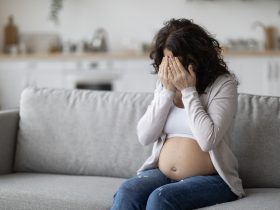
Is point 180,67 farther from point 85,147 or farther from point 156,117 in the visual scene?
point 85,147

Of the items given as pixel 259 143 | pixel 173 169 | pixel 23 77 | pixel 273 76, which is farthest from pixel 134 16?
pixel 173 169

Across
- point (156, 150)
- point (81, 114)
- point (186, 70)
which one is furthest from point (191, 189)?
point (81, 114)

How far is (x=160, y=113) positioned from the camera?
7.36ft

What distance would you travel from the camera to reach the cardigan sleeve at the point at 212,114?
207 centimetres

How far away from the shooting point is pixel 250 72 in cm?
588

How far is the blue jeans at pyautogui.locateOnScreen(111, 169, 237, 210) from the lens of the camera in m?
1.95

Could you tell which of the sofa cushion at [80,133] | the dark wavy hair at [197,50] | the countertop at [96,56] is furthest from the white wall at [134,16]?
the dark wavy hair at [197,50]

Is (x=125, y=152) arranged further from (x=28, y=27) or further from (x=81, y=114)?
(x=28, y=27)

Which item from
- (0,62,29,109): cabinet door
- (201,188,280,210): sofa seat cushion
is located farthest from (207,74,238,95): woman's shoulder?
(0,62,29,109): cabinet door

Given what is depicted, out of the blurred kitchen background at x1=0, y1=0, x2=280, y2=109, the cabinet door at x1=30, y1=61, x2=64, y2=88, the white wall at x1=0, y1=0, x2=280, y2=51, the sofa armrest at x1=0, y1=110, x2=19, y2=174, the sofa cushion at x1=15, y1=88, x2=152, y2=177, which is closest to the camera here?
the sofa cushion at x1=15, y1=88, x2=152, y2=177

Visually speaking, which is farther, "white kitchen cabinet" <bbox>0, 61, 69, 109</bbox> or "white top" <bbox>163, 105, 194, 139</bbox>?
"white kitchen cabinet" <bbox>0, 61, 69, 109</bbox>

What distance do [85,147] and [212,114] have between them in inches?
34.2

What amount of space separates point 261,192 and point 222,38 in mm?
4151

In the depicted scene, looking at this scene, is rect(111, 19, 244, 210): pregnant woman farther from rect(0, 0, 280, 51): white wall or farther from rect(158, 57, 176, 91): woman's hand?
rect(0, 0, 280, 51): white wall
